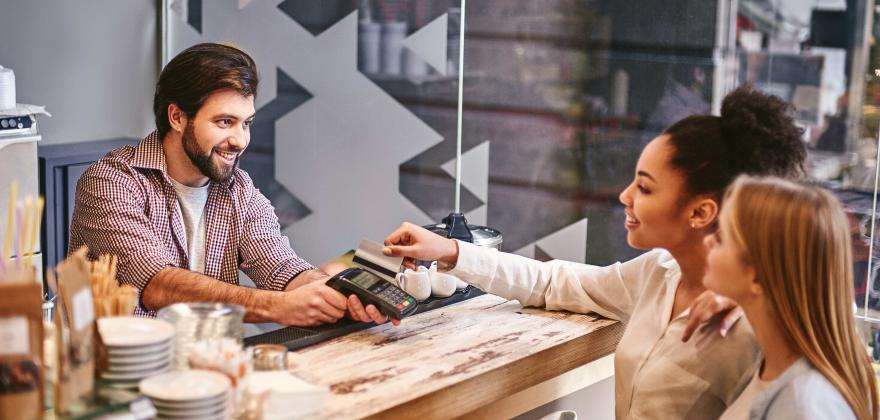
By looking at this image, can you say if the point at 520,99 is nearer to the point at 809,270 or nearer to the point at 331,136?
the point at 331,136

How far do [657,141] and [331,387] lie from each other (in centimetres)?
85

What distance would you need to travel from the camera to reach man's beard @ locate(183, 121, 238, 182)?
2.70m

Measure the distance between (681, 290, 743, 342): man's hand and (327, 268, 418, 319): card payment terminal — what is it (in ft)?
1.96

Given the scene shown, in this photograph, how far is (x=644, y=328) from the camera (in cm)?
220

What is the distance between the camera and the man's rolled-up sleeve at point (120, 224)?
2.54m

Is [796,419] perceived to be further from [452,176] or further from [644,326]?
[452,176]

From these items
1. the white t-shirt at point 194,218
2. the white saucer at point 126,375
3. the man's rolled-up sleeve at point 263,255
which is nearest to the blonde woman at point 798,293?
the white saucer at point 126,375

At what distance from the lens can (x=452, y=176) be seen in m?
4.16

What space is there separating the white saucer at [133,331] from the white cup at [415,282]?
0.88 meters

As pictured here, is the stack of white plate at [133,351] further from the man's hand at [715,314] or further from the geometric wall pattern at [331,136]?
the geometric wall pattern at [331,136]

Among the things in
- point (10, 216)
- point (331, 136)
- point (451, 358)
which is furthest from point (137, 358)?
point (331, 136)

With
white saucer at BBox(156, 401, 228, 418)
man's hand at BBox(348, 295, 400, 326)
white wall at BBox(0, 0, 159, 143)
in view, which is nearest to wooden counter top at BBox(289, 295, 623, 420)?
man's hand at BBox(348, 295, 400, 326)

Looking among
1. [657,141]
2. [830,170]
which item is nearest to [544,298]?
[657,141]

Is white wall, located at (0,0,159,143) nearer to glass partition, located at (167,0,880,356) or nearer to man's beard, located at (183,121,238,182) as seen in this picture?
glass partition, located at (167,0,880,356)
